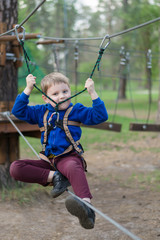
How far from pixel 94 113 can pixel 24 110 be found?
0.58 metres

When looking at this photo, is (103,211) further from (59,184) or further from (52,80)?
(52,80)

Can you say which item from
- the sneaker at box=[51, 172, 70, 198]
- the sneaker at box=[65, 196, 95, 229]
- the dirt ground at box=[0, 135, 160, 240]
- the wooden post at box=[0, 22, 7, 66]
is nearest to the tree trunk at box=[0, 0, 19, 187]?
the wooden post at box=[0, 22, 7, 66]

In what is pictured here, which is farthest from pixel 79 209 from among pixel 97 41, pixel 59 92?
pixel 97 41

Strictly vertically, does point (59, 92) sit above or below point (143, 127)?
above

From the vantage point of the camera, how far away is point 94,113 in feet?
7.86

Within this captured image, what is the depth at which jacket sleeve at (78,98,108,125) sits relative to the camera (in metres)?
2.35

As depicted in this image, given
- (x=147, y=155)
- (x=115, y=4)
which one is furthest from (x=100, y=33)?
(x=147, y=155)

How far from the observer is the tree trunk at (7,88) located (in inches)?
169

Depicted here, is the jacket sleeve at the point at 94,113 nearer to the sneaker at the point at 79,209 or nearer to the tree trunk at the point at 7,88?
the sneaker at the point at 79,209

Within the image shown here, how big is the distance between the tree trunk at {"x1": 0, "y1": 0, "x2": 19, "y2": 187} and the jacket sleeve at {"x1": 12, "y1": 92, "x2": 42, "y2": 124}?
1.74 metres

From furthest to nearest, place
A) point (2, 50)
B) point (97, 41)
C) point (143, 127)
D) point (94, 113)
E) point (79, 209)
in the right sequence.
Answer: point (97, 41), point (143, 127), point (2, 50), point (94, 113), point (79, 209)

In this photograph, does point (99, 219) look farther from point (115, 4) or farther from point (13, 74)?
point (115, 4)

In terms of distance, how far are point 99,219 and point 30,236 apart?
0.96 meters

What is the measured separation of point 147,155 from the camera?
736 cm
